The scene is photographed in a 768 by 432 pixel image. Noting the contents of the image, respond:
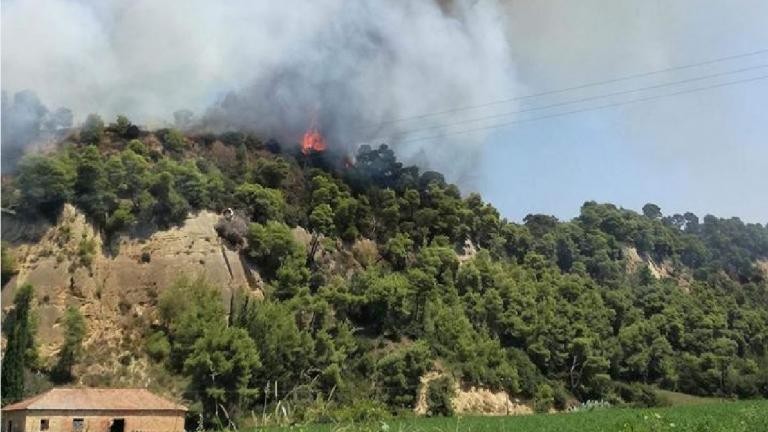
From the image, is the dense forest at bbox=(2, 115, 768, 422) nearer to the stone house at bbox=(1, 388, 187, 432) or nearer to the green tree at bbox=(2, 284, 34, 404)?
the green tree at bbox=(2, 284, 34, 404)

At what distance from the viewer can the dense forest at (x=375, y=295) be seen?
43406 millimetres

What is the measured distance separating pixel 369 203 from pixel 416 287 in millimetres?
9296

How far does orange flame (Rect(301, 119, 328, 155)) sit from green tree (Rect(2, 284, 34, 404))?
93.2 feet

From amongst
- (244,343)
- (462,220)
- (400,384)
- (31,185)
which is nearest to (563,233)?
(462,220)

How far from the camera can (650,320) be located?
229ft

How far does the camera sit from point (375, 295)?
53125mm

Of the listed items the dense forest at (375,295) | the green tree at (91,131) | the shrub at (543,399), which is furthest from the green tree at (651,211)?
the green tree at (91,131)

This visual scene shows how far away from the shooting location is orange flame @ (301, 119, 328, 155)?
6419 centimetres

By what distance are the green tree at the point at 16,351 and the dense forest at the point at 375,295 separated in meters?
0.10

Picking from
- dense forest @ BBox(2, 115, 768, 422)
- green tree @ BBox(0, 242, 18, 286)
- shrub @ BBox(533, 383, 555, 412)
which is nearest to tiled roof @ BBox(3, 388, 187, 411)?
dense forest @ BBox(2, 115, 768, 422)

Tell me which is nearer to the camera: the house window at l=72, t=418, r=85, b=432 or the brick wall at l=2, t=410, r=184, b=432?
the brick wall at l=2, t=410, r=184, b=432

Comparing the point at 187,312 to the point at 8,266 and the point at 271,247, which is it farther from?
the point at 271,247

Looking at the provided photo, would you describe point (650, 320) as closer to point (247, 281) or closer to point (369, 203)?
point (369, 203)

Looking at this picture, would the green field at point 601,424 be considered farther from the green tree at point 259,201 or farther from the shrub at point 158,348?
the green tree at point 259,201
